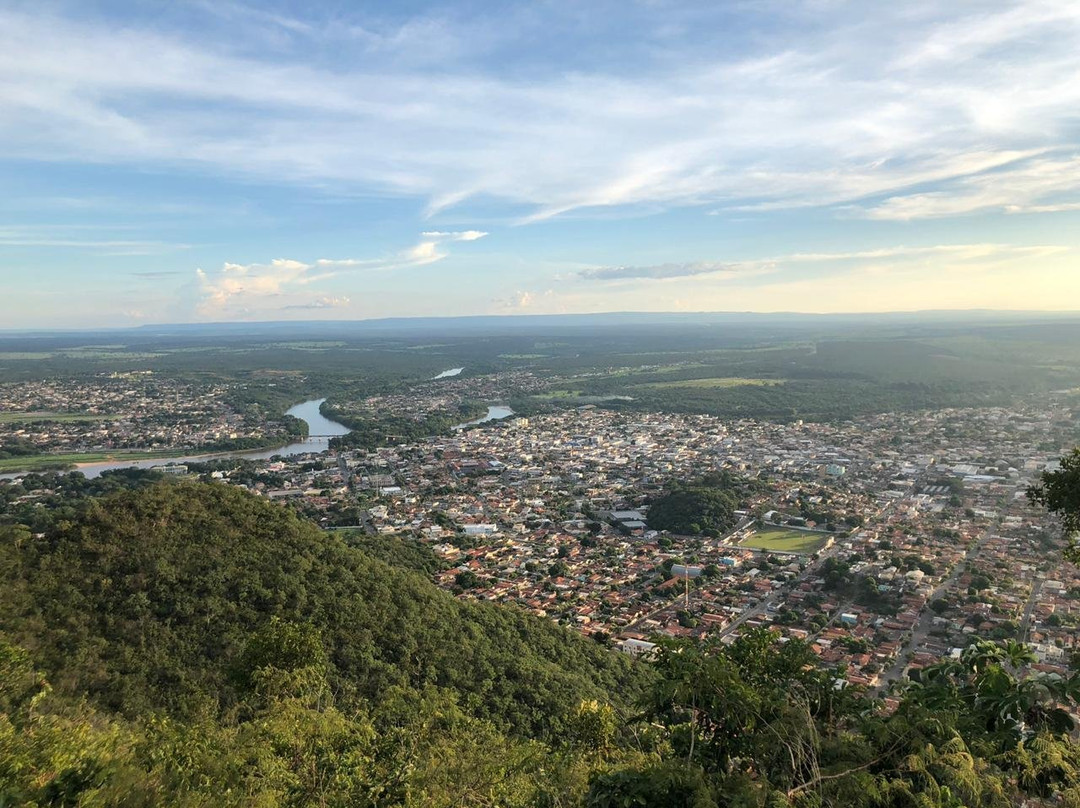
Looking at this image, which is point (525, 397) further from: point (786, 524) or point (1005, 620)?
point (1005, 620)

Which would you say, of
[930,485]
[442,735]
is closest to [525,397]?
[930,485]

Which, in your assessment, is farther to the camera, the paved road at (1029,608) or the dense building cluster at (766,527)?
the dense building cluster at (766,527)

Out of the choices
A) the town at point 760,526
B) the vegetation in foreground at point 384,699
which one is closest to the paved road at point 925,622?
the town at point 760,526

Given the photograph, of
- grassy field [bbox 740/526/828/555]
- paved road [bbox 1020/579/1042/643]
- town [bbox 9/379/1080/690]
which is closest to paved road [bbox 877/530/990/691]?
town [bbox 9/379/1080/690]

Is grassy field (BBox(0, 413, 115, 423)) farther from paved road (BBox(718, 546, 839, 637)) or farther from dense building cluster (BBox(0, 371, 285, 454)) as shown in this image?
paved road (BBox(718, 546, 839, 637))

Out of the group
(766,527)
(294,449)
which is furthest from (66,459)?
(766,527)

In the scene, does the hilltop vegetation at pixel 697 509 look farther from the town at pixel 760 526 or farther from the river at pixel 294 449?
the river at pixel 294 449
